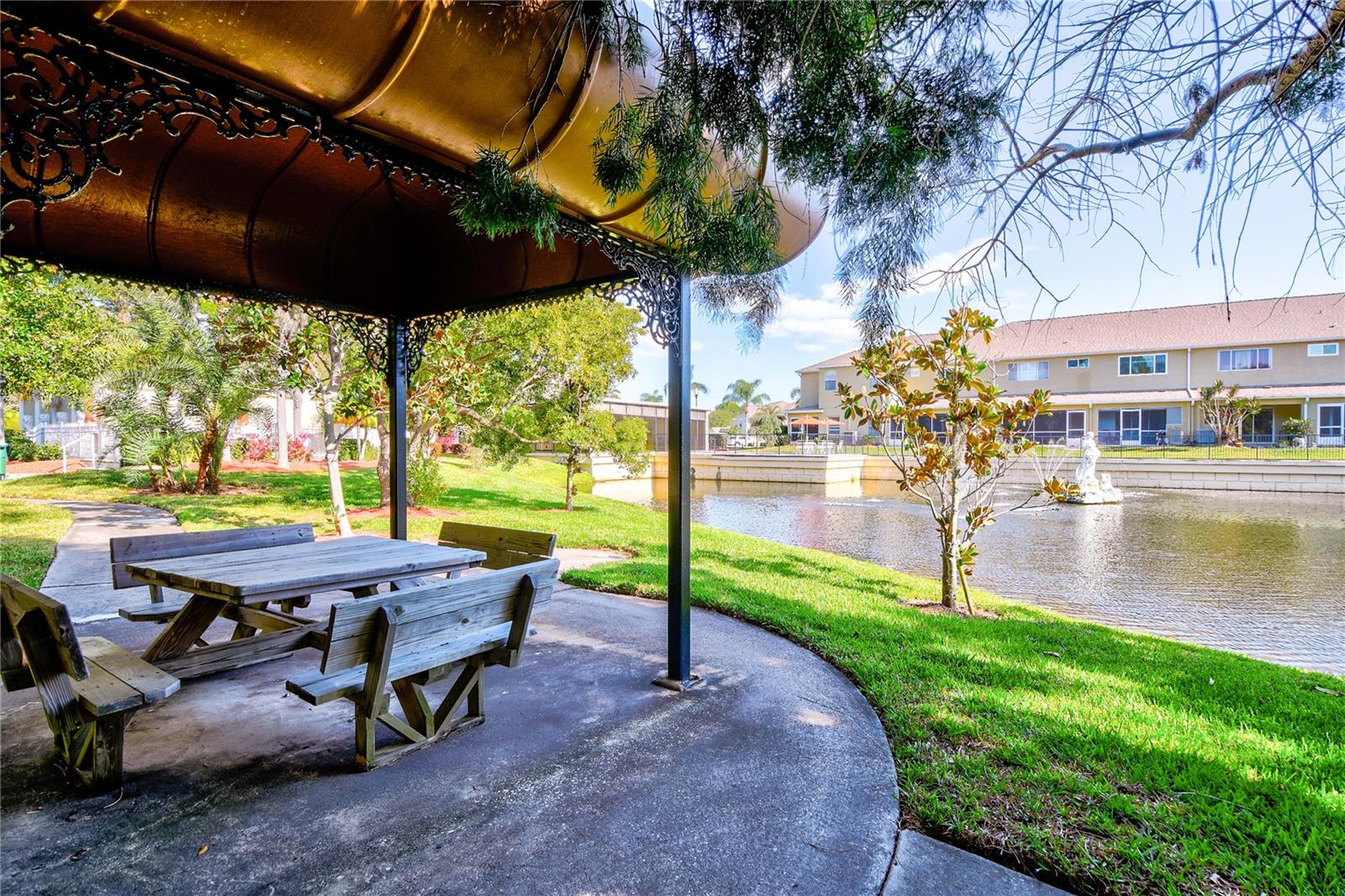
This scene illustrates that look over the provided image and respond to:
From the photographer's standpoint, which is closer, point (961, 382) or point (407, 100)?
point (407, 100)

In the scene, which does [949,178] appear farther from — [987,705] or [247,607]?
[247,607]

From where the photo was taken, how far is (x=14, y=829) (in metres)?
2.23

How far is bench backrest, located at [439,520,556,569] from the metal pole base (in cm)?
102

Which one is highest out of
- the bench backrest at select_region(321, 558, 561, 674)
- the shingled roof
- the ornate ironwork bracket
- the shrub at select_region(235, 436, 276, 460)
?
the shingled roof

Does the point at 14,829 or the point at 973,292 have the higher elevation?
the point at 973,292

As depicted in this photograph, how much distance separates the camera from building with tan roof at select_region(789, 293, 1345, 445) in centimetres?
2728

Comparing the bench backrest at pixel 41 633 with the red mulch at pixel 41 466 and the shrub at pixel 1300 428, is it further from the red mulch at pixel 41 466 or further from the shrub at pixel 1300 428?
the shrub at pixel 1300 428

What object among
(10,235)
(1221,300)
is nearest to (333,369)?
(10,235)

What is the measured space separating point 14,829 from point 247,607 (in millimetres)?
1648

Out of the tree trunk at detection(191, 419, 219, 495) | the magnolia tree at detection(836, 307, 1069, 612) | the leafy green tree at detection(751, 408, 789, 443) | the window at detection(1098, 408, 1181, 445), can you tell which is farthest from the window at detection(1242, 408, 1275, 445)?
the tree trunk at detection(191, 419, 219, 495)

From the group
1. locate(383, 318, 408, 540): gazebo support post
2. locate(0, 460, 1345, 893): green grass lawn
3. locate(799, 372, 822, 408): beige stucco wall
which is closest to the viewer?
locate(0, 460, 1345, 893): green grass lawn

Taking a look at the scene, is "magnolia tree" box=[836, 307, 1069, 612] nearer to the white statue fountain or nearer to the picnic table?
the picnic table

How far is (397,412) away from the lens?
5480 millimetres

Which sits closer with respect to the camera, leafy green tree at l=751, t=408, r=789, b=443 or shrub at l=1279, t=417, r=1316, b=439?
shrub at l=1279, t=417, r=1316, b=439
